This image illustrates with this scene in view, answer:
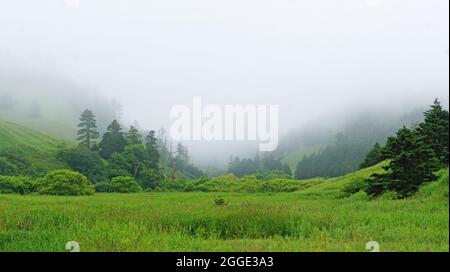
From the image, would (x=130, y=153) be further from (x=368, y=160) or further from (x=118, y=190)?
(x=368, y=160)

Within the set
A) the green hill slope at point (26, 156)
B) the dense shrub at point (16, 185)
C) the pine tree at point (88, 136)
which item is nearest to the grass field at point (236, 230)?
the dense shrub at point (16, 185)

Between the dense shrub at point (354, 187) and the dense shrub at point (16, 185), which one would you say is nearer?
the dense shrub at point (354, 187)

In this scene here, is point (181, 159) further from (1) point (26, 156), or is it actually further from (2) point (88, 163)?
(1) point (26, 156)

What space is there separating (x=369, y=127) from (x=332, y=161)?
57.6 meters

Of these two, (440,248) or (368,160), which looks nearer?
(440,248)

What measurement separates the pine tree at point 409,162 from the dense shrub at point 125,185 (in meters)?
23.3

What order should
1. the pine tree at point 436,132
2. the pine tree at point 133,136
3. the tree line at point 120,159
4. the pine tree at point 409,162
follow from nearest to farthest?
the pine tree at point 409,162, the pine tree at point 436,132, the tree line at point 120,159, the pine tree at point 133,136

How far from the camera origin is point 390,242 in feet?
30.6

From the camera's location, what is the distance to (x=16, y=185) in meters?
38.5

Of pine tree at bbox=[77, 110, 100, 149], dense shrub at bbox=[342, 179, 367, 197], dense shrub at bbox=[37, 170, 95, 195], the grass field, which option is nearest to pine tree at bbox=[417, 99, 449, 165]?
dense shrub at bbox=[342, 179, 367, 197]

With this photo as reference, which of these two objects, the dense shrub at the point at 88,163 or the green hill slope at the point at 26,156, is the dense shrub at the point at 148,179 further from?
the green hill slope at the point at 26,156

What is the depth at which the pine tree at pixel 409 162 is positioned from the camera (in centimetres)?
1984
